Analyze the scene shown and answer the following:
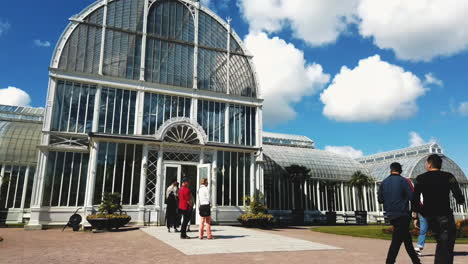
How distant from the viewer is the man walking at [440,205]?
5.31 metres

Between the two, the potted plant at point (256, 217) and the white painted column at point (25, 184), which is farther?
the white painted column at point (25, 184)

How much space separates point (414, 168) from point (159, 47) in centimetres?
3154

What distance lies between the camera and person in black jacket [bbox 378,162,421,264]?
6051 mm

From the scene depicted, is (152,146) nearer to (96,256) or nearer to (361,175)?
(96,256)

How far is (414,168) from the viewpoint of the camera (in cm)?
3788

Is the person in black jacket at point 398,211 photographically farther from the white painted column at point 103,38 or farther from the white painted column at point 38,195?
the white painted column at point 103,38

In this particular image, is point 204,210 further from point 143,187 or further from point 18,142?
point 18,142

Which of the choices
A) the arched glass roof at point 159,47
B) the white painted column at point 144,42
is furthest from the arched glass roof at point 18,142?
the white painted column at point 144,42

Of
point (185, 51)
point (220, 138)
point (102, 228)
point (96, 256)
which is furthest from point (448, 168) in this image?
point (96, 256)

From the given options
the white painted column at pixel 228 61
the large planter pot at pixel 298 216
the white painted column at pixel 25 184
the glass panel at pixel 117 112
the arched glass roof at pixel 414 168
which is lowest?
the large planter pot at pixel 298 216

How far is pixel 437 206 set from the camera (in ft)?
18.1

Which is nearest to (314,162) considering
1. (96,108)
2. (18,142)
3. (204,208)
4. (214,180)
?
(214,180)

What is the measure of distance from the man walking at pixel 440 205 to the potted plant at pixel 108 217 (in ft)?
45.6

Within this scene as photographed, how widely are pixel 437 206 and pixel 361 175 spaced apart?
32.3 m
